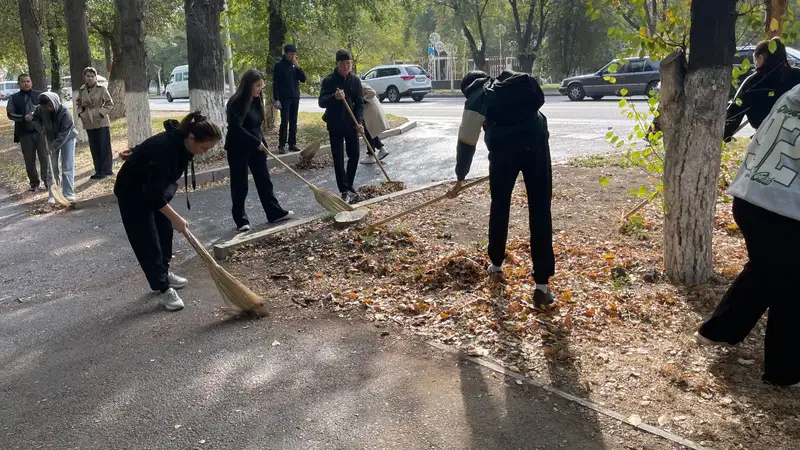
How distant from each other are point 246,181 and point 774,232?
5.29m

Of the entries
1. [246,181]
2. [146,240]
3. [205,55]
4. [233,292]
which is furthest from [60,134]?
[233,292]

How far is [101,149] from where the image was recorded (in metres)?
10.8

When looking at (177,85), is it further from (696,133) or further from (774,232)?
(774,232)

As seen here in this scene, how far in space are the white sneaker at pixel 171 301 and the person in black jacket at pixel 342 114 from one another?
10.3ft

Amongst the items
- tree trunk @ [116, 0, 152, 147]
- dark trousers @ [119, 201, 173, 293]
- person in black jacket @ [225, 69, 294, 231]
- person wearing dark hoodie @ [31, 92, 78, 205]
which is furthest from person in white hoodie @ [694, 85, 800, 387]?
tree trunk @ [116, 0, 152, 147]

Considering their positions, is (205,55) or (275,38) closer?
(205,55)

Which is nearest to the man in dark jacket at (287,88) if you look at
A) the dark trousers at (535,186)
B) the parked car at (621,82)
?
the dark trousers at (535,186)

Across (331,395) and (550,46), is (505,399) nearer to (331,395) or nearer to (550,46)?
(331,395)

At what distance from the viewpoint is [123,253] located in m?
6.70

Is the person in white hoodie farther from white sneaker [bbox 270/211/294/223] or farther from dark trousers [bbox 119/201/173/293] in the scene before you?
white sneaker [bbox 270/211/294/223]

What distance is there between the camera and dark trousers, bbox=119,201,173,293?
16.0 ft

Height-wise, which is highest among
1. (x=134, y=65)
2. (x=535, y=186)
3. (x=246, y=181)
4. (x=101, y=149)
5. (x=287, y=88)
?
(x=134, y=65)

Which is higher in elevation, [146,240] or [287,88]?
[287,88]

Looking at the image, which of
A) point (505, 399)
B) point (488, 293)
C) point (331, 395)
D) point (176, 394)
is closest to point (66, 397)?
point (176, 394)
